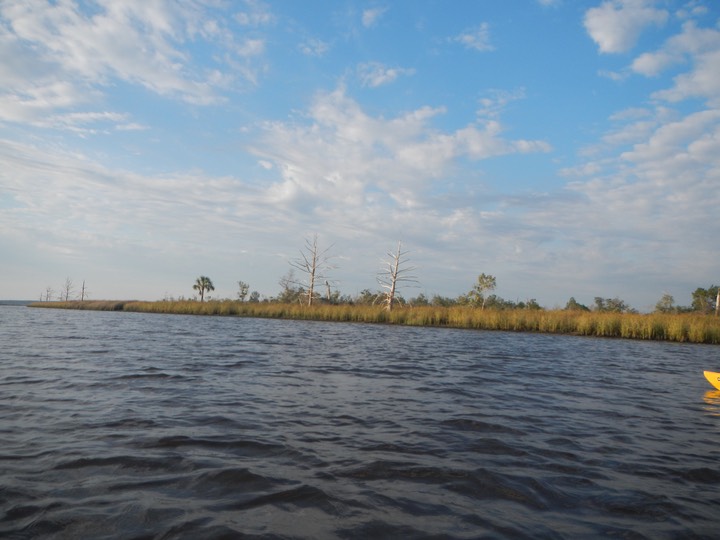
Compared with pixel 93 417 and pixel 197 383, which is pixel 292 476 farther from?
pixel 197 383

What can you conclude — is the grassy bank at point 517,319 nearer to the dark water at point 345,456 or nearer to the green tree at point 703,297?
the dark water at point 345,456

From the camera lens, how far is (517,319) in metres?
26.5

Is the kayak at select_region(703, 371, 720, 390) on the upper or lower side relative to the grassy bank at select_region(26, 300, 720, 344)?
lower

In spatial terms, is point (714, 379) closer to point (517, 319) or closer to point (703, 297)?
point (517, 319)

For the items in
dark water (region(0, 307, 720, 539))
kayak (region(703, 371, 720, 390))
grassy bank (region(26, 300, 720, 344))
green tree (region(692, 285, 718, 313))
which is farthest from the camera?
green tree (region(692, 285, 718, 313))

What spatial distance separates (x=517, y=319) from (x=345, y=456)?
24382mm

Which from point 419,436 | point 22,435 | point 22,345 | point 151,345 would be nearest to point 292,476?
point 419,436

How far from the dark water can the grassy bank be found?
15.7 m

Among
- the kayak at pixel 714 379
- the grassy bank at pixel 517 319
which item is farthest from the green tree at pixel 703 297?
the kayak at pixel 714 379

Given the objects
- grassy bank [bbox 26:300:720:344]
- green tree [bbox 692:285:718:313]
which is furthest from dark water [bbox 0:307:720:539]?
green tree [bbox 692:285:718:313]

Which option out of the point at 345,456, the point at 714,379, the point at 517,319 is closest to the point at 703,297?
the point at 517,319

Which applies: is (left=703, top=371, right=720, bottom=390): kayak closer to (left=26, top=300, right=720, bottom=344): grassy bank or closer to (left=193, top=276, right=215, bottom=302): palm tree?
(left=26, top=300, right=720, bottom=344): grassy bank

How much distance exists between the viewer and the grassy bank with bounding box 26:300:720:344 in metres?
21.4

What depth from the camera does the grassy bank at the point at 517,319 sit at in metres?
21.4
